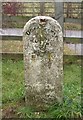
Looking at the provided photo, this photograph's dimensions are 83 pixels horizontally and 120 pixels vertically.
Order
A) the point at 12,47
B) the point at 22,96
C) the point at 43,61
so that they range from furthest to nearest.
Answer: the point at 12,47
the point at 22,96
the point at 43,61

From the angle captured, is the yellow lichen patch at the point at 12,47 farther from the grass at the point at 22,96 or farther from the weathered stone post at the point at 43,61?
the weathered stone post at the point at 43,61

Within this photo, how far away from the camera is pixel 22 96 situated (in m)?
5.60

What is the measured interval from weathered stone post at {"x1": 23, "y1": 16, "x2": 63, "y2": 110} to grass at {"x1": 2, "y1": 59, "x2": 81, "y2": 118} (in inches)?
5.9

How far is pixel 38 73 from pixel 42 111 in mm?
553

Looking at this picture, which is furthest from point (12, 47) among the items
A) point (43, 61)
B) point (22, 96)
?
point (43, 61)

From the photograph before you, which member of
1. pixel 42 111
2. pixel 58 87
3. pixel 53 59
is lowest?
pixel 42 111

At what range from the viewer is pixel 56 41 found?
4.98 metres

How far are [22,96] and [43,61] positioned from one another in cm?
81

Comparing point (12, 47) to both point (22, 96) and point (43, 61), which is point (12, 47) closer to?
point (22, 96)

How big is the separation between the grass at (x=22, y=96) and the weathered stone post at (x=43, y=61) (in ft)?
0.49

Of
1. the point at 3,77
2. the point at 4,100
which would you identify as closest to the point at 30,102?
the point at 4,100

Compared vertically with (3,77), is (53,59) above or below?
above

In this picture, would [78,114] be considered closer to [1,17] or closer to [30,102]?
[30,102]

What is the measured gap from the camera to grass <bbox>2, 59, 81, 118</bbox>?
5062 mm
